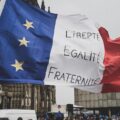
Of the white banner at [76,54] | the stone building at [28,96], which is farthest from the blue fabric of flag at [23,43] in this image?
the stone building at [28,96]

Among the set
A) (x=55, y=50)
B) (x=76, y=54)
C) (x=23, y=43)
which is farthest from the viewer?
(x=76, y=54)

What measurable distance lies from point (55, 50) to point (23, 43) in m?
0.53

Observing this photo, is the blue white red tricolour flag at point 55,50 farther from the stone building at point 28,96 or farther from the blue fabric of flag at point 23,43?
the stone building at point 28,96

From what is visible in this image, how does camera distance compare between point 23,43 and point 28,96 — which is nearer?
point 23,43

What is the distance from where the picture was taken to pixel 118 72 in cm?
743

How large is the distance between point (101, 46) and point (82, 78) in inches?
25.7

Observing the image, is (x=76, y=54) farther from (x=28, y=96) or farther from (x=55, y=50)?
(x=28, y=96)

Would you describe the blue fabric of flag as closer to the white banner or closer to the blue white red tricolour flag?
the blue white red tricolour flag

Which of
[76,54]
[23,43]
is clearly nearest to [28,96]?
[76,54]

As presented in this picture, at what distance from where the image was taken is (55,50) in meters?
6.99

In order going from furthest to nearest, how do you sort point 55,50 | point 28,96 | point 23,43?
point 28,96 < point 55,50 < point 23,43

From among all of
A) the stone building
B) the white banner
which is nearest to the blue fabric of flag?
the white banner

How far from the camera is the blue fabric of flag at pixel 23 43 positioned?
6512mm

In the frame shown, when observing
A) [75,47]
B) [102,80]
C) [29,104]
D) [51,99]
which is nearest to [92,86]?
[102,80]
